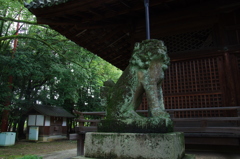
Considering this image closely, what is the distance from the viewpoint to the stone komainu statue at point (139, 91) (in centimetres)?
245

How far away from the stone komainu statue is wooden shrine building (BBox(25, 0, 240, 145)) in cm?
303

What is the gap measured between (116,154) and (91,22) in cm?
548

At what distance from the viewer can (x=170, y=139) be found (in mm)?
2102

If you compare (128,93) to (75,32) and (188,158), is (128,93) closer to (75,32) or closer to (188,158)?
(188,158)

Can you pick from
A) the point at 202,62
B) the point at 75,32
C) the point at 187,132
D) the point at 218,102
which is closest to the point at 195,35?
the point at 202,62

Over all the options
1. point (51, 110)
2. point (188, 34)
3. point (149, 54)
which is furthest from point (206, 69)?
point (51, 110)

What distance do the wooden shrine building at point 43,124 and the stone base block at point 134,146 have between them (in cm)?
1621

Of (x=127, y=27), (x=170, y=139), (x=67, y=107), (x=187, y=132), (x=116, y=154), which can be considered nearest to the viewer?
(x=170, y=139)

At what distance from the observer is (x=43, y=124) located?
17.4 metres

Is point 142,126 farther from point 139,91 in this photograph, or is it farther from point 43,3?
point 43,3

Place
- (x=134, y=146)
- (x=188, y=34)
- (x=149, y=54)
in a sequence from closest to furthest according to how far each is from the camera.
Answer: (x=134, y=146) < (x=149, y=54) < (x=188, y=34)

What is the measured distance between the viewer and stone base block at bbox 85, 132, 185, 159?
210cm

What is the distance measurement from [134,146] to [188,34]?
5220 millimetres

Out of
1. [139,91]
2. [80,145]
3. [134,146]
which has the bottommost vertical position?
[80,145]
